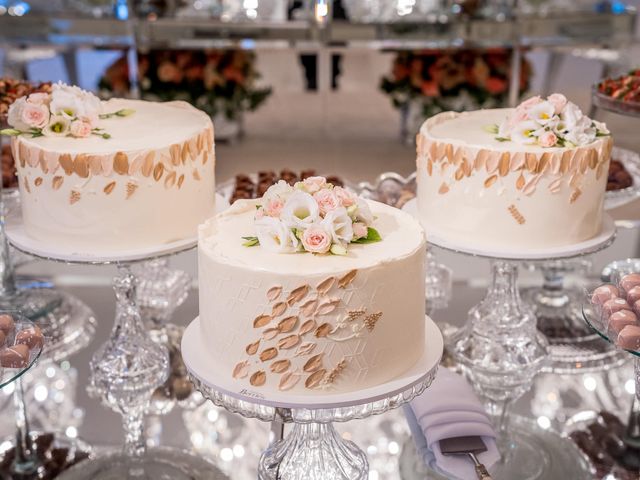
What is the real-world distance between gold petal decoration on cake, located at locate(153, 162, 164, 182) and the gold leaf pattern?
71 centimetres

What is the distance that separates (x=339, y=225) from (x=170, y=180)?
0.72 metres

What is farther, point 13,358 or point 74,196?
point 74,196

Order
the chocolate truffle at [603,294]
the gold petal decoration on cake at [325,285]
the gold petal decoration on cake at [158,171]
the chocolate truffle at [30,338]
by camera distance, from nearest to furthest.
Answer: the gold petal decoration on cake at [325,285] < the chocolate truffle at [30,338] < the chocolate truffle at [603,294] < the gold petal decoration on cake at [158,171]

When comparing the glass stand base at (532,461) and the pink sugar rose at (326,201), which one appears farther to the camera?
the glass stand base at (532,461)

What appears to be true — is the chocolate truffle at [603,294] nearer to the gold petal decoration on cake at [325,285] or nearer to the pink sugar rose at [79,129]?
the gold petal decoration on cake at [325,285]

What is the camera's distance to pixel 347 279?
169cm

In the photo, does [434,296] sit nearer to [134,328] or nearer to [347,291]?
[134,328]

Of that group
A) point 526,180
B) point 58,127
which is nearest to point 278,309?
point 526,180

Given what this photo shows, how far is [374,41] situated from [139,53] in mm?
1612

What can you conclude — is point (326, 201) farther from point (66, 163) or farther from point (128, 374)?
point (128, 374)

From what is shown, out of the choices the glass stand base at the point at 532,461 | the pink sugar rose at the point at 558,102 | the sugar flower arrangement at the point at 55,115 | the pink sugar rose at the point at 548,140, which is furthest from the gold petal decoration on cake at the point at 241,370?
the pink sugar rose at the point at 558,102

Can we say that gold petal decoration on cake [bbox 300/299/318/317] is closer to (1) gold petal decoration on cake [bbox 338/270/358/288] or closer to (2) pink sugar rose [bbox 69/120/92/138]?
(1) gold petal decoration on cake [bbox 338/270/358/288]

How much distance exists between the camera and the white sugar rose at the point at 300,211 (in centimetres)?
175

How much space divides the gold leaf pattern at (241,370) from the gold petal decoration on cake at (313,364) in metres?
0.12
